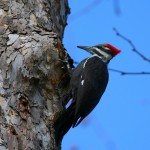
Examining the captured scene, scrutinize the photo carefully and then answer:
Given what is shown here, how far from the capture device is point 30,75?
9.63 ft

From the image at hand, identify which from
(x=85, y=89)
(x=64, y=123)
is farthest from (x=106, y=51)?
(x=64, y=123)

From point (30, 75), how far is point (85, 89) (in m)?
0.68

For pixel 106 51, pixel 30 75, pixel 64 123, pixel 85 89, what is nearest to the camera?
pixel 30 75

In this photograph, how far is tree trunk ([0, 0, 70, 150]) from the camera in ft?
8.89

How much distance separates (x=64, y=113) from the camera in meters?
3.14

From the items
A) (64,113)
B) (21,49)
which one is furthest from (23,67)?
(64,113)

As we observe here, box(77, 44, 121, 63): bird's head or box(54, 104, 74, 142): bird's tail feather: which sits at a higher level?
box(77, 44, 121, 63): bird's head

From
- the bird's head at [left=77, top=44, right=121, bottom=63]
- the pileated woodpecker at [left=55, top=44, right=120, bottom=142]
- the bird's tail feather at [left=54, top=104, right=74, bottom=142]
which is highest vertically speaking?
the bird's head at [left=77, top=44, right=121, bottom=63]

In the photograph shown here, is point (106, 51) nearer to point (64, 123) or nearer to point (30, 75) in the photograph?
point (64, 123)

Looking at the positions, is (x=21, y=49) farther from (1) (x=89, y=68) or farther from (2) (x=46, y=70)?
(1) (x=89, y=68)

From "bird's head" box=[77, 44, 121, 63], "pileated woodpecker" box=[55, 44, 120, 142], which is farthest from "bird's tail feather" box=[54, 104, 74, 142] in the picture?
"bird's head" box=[77, 44, 121, 63]

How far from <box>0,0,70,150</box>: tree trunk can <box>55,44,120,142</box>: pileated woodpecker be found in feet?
0.26

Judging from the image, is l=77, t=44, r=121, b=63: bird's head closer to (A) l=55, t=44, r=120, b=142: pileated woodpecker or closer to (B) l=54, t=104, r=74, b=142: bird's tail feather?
(A) l=55, t=44, r=120, b=142: pileated woodpecker

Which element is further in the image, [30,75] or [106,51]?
[106,51]
